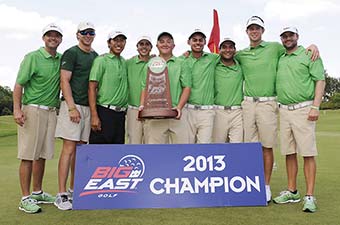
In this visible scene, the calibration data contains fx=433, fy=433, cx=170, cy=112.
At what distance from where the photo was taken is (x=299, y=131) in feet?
18.4

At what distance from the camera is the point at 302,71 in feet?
18.3

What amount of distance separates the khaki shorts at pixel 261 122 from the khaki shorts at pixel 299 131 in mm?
180

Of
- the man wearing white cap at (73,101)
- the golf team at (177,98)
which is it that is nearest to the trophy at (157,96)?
the golf team at (177,98)

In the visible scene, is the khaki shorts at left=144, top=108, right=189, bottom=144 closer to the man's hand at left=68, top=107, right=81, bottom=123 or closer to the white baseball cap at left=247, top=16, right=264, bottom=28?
the man's hand at left=68, top=107, right=81, bottom=123

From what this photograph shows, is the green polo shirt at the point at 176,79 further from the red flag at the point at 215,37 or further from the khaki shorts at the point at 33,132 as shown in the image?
the red flag at the point at 215,37

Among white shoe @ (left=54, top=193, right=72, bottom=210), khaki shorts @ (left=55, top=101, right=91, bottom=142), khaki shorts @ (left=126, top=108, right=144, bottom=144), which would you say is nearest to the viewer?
white shoe @ (left=54, top=193, right=72, bottom=210)

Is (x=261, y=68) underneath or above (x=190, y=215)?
above

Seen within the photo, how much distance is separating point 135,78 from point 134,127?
0.74 m

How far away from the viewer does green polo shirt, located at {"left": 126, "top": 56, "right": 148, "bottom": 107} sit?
6.30 m

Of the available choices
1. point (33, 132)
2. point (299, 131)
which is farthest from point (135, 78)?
point (299, 131)

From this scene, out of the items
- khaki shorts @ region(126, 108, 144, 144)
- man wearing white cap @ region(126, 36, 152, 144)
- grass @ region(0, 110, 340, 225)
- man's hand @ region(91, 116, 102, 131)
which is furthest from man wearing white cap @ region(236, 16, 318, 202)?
man's hand @ region(91, 116, 102, 131)

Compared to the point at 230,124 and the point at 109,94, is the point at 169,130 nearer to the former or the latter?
the point at 230,124

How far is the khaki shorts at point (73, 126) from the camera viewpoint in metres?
5.56

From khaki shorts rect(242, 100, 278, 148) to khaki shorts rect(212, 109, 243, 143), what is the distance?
8cm
